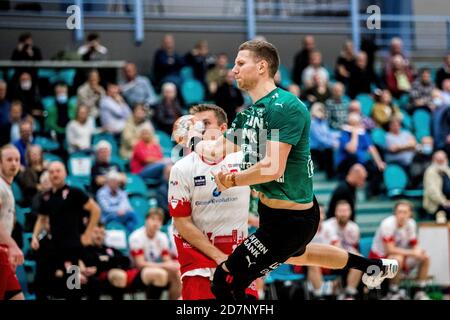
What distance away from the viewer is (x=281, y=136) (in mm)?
Result: 5578

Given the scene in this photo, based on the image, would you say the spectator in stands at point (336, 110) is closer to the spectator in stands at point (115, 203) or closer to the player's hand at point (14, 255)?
the spectator in stands at point (115, 203)

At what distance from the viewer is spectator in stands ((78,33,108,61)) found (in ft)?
46.0

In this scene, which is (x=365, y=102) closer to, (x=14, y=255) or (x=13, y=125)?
(x=13, y=125)

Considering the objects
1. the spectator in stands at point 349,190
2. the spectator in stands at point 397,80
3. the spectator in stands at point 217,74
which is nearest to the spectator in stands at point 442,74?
the spectator in stands at point 397,80

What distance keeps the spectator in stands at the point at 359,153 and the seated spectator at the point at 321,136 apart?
0.22 meters

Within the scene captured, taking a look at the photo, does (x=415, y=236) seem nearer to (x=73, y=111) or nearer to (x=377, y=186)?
(x=377, y=186)

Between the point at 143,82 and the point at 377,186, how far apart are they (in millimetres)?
4020

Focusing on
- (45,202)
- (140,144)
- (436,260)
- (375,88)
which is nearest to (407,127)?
(375,88)

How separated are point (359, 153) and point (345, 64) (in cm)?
259

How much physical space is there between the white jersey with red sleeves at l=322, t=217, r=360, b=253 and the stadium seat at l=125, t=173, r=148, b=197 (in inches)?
101

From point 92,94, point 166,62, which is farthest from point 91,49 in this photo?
point 166,62

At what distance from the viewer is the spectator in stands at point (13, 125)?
12.4 meters

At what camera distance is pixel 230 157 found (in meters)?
6.44

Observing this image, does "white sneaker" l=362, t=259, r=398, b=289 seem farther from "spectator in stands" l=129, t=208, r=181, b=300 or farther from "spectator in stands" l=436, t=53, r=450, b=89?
"spectator in stands" l=436, t=53, r=450, b=89
